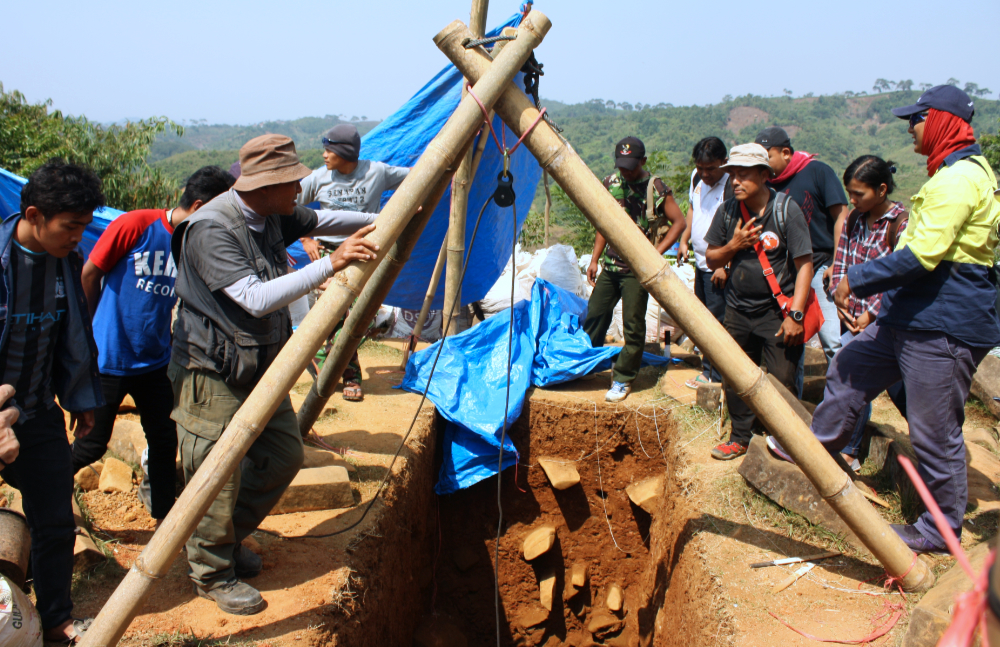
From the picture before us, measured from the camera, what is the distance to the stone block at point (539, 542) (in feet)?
17.3

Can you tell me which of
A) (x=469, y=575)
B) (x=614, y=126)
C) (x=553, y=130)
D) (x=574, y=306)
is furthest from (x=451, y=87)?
(x=614, y=126)

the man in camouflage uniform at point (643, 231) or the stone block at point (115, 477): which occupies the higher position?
the man in camouflage uniform at point (643, 231)

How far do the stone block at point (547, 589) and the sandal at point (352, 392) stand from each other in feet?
7.14

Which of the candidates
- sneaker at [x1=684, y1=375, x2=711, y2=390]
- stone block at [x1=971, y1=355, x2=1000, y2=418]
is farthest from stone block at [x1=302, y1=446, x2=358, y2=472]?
stone block at [x1=971, y1=355, x2=1000, y2=418]

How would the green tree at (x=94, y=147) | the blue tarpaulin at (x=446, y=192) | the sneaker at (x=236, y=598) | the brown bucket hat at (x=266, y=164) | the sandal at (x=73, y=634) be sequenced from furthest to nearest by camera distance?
the green tree at (x=94, y=147)
the blue tarpaulin at (x=446, y=192)
the sneaker at (x=236, y=598)
the brown bucket hat at (x=266, y=164)
the sandal at (x=73, y=634)

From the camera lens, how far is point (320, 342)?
7.82ft

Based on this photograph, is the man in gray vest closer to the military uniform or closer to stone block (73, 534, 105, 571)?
stone block (73, 534, 105, 571)

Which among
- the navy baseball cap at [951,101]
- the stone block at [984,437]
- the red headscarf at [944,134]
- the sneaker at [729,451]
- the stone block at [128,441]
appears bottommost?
the stone block at [984,437]

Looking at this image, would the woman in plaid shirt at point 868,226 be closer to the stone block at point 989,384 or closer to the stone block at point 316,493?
the stone block at point 989,384

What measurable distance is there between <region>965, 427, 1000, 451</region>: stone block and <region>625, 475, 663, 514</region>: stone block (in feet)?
7.52

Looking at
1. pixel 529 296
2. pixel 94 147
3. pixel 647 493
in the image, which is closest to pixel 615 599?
pixel 647 493

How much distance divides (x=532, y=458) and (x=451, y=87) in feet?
10.6

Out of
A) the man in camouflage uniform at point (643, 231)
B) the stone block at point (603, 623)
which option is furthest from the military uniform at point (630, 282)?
the stone block at point (603, 623)

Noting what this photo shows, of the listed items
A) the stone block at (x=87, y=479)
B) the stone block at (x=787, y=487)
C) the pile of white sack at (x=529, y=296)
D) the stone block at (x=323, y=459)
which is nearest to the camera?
the stone block at (x=787, y=487)
